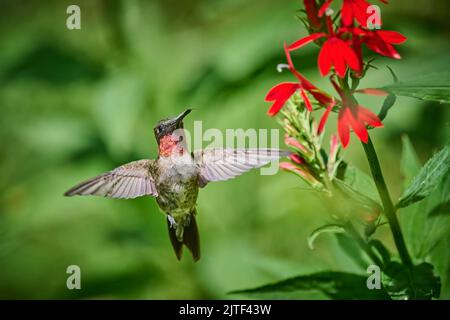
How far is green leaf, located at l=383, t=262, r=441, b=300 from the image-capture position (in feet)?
3.19

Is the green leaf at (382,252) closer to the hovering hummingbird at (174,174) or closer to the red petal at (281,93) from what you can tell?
the hovering hummingbird at (174,174)

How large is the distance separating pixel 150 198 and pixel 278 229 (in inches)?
20.1

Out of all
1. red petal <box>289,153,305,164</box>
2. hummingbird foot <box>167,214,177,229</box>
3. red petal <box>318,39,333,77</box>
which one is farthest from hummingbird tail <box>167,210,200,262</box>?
red petal <box>318,39,333,77</box>

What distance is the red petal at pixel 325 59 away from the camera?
696 millimetres

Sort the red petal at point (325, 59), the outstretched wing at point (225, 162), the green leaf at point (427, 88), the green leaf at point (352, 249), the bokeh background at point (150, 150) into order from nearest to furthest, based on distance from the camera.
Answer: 1. the red petal at point (325, 59)
2. the green leaf at point (427, 88)
3. the outstretched wing at point (225, 162)
4. the green leaf at point (352, 249)
5. the bokeh background at point (150, 150)

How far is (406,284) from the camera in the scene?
981 mm

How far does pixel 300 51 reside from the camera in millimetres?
1980

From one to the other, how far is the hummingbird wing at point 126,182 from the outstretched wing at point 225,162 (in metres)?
0.10

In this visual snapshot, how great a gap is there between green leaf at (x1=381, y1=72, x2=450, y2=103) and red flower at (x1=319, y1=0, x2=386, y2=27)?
0.12 meters

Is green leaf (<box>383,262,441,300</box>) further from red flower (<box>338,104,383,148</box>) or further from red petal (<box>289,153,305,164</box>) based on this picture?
red flower (<box>338,104,383,148</box>)

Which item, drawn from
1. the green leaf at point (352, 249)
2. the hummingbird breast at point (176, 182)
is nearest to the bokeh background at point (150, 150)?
the green leaf at point (352, 249)

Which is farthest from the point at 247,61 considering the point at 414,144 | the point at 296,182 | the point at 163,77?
the point at 414,144

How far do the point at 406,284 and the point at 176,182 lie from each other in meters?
0.43

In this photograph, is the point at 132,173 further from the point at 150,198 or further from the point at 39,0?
the point at 39,0
